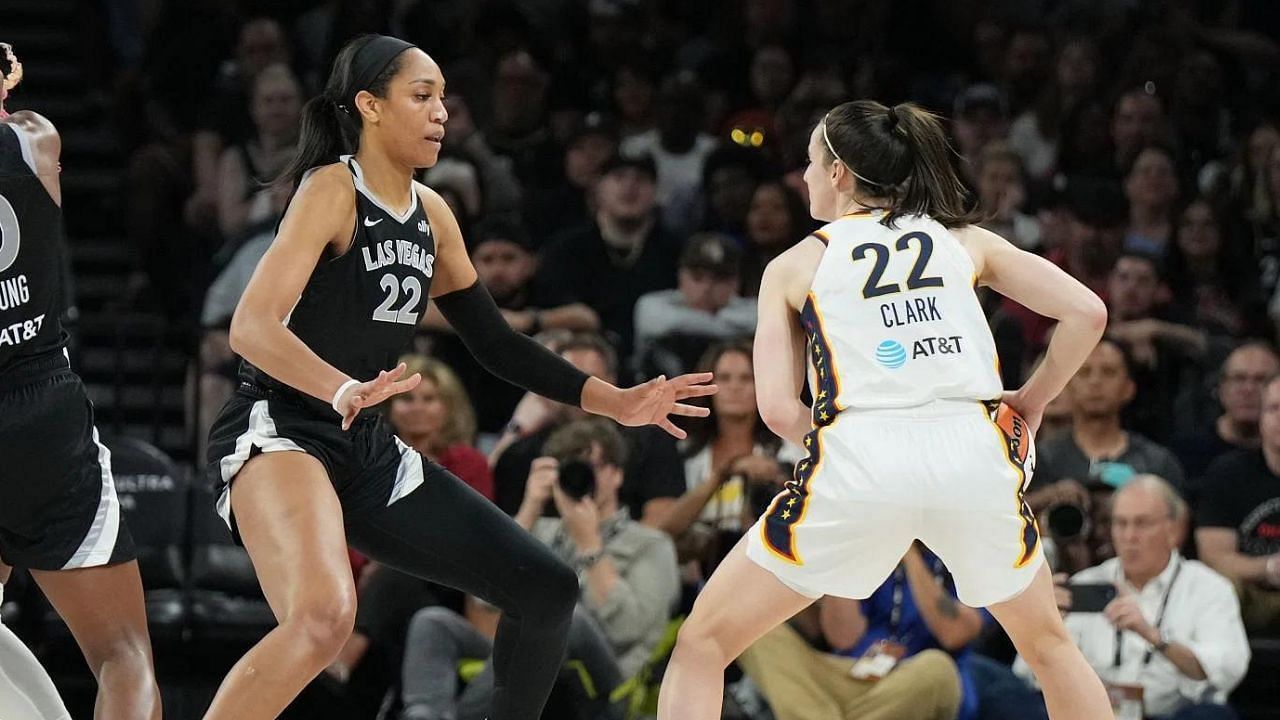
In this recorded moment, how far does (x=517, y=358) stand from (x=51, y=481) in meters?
1.16

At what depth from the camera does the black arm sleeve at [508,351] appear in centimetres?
459

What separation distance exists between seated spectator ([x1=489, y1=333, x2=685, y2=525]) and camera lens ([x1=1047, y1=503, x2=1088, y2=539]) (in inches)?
55.3

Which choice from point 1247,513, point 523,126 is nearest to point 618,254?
point 523,126

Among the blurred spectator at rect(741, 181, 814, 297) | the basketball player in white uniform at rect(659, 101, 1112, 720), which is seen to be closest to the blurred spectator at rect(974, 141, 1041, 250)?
the blurred spectator at rect(741, 181, 814, 297)

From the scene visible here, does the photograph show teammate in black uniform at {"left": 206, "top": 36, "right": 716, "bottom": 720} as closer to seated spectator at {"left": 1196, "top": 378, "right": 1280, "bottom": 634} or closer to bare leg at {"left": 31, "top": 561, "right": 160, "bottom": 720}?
bare leg at {"left": 31, "top": 561, "right": 160, "bottom": 720}

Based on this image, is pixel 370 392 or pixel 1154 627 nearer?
pixel 370 392

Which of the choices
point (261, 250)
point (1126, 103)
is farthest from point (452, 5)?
point (1126, 103)

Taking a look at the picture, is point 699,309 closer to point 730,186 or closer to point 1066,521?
point 730,186

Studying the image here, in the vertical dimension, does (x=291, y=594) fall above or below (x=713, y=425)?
above

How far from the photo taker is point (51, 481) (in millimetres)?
4113

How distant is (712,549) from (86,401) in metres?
3.02

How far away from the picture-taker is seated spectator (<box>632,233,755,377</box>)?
7.66 meters

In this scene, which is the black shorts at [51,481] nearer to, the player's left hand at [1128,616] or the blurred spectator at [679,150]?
the player's left hand at [1128,616]

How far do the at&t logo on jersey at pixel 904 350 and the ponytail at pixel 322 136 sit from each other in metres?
1.36
